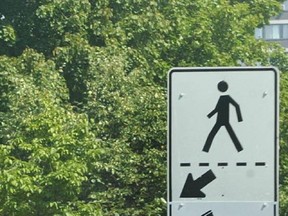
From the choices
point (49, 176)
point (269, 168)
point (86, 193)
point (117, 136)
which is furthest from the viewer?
point (117, 136)

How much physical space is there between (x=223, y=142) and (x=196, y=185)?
0.20 m

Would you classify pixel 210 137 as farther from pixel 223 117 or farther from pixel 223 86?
pixel 223 86

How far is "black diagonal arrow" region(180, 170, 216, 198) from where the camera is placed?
10.8 feet

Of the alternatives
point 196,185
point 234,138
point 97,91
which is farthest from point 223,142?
point 97,91

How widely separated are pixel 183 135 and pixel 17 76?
1250 centimetres

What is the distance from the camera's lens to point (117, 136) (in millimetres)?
14859

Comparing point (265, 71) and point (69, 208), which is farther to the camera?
point (69, 208)

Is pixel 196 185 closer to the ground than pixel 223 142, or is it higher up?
closer to the ground

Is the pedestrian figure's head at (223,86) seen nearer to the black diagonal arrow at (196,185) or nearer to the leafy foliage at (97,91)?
the black diagonal arrow at (196,185)

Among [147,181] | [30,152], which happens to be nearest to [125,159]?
[147,181]

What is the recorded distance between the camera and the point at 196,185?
3.28 meters

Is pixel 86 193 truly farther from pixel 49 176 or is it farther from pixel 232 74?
pixel 232 74

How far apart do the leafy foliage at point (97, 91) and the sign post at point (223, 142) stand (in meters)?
8.77

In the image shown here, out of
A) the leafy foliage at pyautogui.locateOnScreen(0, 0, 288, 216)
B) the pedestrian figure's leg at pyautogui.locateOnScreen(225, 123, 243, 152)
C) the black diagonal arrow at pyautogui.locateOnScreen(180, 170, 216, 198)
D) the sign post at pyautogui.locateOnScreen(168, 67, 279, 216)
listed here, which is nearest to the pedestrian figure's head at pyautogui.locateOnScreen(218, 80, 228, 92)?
the sign post at pyautogui.locateOnScreen(168, 67, 279, 216)
